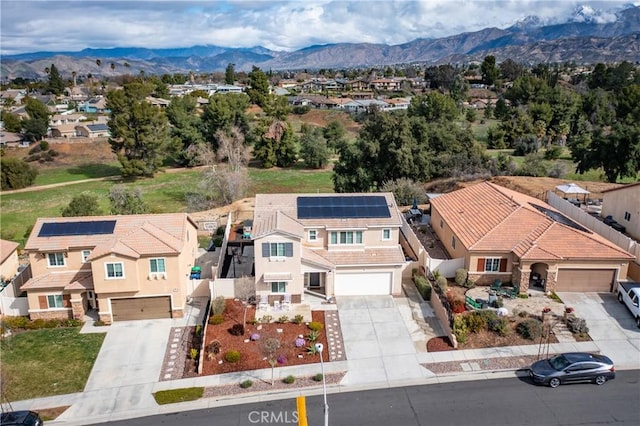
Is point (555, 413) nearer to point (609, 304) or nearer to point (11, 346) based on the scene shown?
point (609, 304)

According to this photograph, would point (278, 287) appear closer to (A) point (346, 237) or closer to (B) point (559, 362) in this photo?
(A) point (346, 237)

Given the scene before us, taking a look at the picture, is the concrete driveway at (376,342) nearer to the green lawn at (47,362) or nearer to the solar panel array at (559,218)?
the solar panel array at (559,218)

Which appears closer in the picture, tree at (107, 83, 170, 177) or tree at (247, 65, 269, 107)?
tree at (107, 83, 170, 177)

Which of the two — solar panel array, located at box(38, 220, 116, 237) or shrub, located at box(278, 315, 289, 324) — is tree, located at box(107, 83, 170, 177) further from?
shrub, located at box(278, 315, 289, 324)

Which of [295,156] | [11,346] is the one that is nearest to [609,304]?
[11,346]

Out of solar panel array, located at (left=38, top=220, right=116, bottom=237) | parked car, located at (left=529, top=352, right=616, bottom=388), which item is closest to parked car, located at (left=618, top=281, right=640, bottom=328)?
parked car, located at (left=529, top=352, right=616, bottom=388)

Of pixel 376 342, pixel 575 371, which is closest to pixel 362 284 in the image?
pixel 376 342

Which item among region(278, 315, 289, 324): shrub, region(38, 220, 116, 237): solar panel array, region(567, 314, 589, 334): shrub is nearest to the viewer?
region(567, 314, 589, 334): shrub
